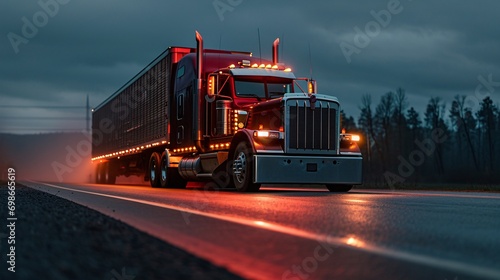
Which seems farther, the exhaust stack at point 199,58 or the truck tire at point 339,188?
the exhaust stack at point 199,58

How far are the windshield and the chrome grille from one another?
1.80 meters

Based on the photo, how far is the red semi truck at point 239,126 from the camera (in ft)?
52.5

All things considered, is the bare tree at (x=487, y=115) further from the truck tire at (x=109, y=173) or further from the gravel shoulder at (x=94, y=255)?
the gravel shoulder at (x=94, y=255)

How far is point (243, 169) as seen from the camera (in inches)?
638

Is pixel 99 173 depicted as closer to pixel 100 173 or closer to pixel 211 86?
pixel 100 173

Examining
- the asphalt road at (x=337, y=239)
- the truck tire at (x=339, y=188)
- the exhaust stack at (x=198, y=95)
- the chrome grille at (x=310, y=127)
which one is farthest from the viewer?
the exhaust stack at (x=198, y=95)

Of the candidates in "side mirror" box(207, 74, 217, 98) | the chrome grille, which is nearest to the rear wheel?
"side mirror" box(207, 74, 217, 98)

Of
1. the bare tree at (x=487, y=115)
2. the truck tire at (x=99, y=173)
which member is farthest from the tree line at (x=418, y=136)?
the truck tire at (x=99, y=173)

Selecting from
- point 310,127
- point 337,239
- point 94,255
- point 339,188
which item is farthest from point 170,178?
point 94,255

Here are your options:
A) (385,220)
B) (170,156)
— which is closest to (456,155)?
(170,156)

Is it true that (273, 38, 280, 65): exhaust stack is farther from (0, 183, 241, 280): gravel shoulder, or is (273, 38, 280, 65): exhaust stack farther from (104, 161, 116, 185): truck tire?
(104, 161, 116, 185): truck tire

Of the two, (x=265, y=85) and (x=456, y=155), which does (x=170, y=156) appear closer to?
(x=265, y=85)

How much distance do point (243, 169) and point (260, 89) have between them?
109 inches

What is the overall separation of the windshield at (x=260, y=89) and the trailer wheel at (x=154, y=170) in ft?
20.1
